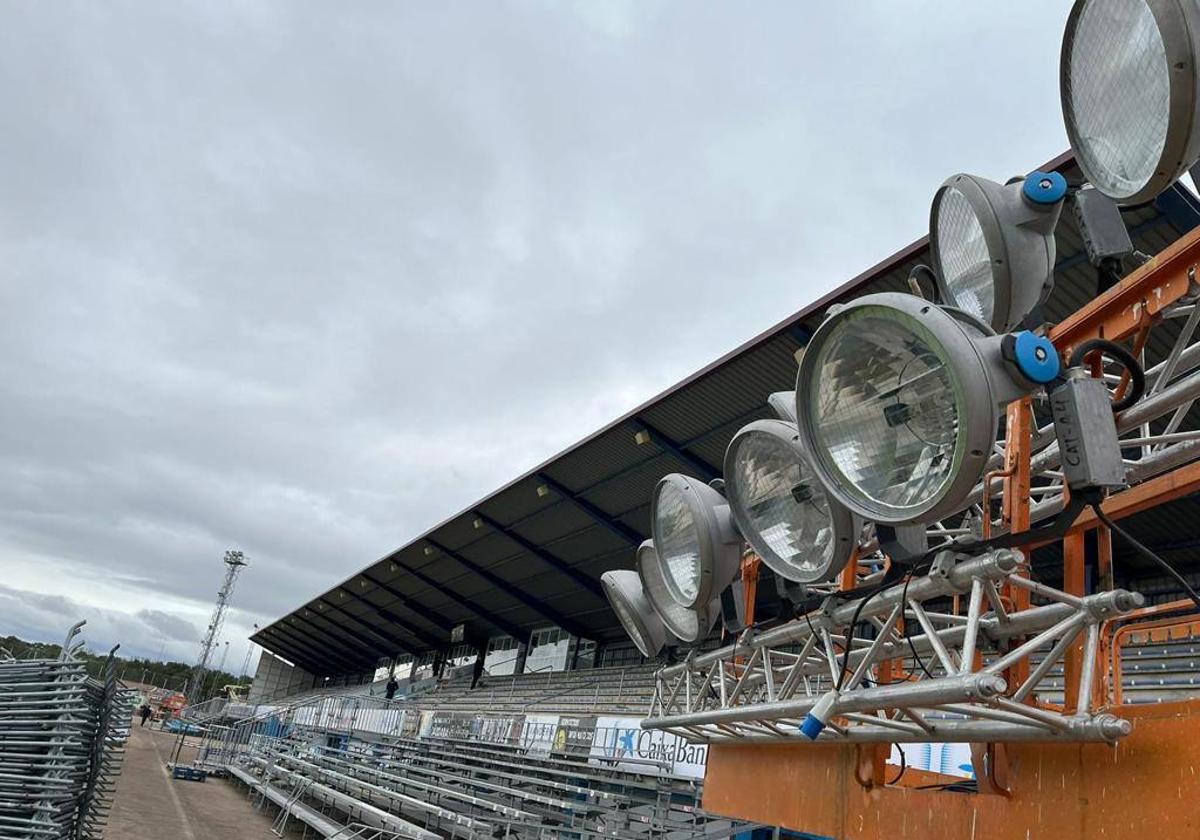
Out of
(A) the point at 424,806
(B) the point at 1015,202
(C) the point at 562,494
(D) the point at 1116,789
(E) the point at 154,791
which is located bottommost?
(E) the point at 154,791

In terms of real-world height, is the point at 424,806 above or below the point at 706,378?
below

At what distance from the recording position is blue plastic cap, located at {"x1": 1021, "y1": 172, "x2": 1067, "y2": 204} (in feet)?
10.1

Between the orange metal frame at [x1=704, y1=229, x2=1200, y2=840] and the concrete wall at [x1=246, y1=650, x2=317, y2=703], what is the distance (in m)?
65.0

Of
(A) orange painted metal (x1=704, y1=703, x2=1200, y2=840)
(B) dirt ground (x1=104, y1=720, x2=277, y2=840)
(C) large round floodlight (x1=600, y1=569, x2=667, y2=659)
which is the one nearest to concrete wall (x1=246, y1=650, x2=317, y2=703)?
(B) dirt ground (x1=104, y1=720, x2=277, y2=840)

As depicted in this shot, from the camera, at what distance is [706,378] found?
13000mm

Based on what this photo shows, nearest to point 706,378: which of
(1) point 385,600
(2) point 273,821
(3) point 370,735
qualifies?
(2) point 273,821

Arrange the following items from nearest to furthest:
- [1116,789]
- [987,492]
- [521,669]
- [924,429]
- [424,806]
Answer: [1116,789], [924,429], [987,492], [424,806], [521,669]

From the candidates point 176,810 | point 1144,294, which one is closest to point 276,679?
point 176,810

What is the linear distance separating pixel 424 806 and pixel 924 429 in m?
14.2

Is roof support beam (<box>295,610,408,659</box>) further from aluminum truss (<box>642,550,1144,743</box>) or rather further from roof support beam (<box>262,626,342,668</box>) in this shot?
aluminum truss (<box>642,550,1144,743</box>)

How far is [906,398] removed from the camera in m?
2.43

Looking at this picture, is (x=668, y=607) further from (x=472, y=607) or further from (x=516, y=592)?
(x=472, y=607)

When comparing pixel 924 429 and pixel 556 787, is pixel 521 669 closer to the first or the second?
pixel 556 787

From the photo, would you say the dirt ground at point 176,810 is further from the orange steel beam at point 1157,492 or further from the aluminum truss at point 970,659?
the orange steel beam at point 1157,492
